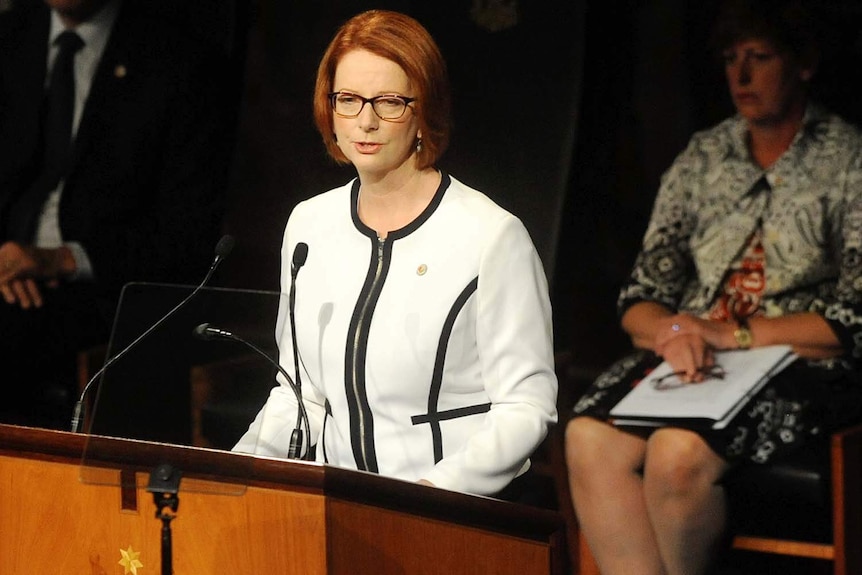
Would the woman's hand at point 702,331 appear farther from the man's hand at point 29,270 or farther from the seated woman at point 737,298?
the man's hand at point 29,270

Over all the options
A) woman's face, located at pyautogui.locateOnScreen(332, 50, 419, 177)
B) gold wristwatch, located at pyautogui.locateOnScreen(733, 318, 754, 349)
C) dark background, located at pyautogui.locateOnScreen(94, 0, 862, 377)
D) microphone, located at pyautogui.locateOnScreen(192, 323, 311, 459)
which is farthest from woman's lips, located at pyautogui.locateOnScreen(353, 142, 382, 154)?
gold wristwatch, located at pyautogui.locateOnScreen(733, 318, 754, 349)

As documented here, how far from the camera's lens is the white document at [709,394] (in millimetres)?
2699

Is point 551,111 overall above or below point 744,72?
below

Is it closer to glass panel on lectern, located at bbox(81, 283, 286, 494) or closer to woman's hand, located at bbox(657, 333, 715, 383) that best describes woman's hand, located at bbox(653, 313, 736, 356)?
woman's hand, located at bbox(657, 333, 715, 383)

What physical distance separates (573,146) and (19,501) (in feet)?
5.30

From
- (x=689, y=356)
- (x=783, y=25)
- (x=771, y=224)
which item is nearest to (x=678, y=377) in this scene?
(x=689, y=356)

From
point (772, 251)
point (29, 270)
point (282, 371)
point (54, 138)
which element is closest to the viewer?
point (282, 371)

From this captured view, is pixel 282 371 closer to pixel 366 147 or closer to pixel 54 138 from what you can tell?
pixel 366 147

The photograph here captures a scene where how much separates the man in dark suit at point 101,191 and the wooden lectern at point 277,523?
5.06ft

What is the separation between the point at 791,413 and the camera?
2.71m

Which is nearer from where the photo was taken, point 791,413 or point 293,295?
point 293,295

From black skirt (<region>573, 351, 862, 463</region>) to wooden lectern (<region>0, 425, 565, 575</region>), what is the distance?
3.40 feet

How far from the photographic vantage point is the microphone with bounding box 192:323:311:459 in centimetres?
189

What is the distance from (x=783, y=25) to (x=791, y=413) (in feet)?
2.87
